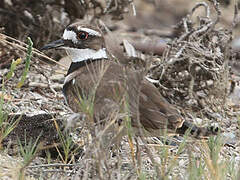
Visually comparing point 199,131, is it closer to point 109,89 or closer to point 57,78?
point 109,89

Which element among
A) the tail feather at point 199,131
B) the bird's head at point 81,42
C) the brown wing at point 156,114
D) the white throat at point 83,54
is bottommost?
the tail feather at point 199,131

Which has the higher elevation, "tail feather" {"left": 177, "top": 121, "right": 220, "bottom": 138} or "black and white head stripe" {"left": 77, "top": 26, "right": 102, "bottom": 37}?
"black and white head stripe" {"left": 77, "top": 26, "right": 102, "bottom": 37}

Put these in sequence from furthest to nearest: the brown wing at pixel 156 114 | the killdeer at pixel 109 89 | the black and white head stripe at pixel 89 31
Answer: the black and white head stripe at pixel 89 31
the brown wing at pixel 156 114
the killdeer at pixel 109 89

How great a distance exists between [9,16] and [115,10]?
1171mm

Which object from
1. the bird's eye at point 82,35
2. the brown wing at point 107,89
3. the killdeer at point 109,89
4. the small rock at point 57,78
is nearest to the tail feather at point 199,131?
the killdeer at point 109,89

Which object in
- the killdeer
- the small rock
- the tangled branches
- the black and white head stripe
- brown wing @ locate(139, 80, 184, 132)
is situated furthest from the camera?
the small rock

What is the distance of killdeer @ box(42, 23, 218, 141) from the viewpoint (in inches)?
136

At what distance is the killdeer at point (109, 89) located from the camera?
3.46m

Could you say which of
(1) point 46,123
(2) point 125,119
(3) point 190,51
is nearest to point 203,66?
(3) point 190,51

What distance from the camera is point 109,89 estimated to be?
390 cm

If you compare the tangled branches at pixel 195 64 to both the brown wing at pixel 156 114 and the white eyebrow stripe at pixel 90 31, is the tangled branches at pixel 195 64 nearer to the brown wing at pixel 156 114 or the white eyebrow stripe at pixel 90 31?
the white eyebrow stripe at pixel 90 31

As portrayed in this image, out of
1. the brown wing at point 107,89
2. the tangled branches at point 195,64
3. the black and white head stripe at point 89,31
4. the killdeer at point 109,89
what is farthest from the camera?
the tangled branches at point 195,64

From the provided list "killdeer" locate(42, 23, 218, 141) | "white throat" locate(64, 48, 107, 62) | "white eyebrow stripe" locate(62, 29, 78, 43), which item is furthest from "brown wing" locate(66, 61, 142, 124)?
"white eyebrow stripe" locate(62, 29, 78, 43)

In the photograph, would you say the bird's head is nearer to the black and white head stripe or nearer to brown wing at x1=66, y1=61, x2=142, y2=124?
the black and white head stripe
